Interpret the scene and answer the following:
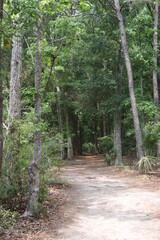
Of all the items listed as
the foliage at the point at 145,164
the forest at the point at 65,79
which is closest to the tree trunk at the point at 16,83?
the forest at the point at 65,79

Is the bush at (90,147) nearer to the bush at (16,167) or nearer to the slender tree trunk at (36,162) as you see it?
the bush at (16,167)

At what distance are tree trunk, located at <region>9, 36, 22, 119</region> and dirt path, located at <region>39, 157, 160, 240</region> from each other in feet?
10.9

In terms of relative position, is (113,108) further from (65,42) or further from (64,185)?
(65,42)

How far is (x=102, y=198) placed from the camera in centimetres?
846

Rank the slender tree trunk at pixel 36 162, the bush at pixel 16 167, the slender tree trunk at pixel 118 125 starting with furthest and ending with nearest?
the slender tree trunk at pixel 118 125 → the bush at pixel 16 167 → the slender tree trunk at pixel 36 162

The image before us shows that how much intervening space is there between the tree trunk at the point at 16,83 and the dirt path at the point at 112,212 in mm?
3318

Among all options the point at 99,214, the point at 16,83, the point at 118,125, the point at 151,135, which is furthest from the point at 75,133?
the point at 99,214

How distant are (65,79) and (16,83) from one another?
11423 mm

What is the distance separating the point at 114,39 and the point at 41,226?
13.0m

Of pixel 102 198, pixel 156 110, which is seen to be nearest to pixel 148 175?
pixel 156 110

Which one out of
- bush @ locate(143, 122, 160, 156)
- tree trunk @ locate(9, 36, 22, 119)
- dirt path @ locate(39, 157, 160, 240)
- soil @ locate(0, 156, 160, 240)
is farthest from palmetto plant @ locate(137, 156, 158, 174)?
tree trunk @ locate(9, 36, 22, 119)

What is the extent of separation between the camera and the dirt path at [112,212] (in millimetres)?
5312

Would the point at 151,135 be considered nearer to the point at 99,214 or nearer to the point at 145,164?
the point at 145,164

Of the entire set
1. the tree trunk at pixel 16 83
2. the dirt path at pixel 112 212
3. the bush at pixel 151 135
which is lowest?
the dirt path at pixel 112 212
